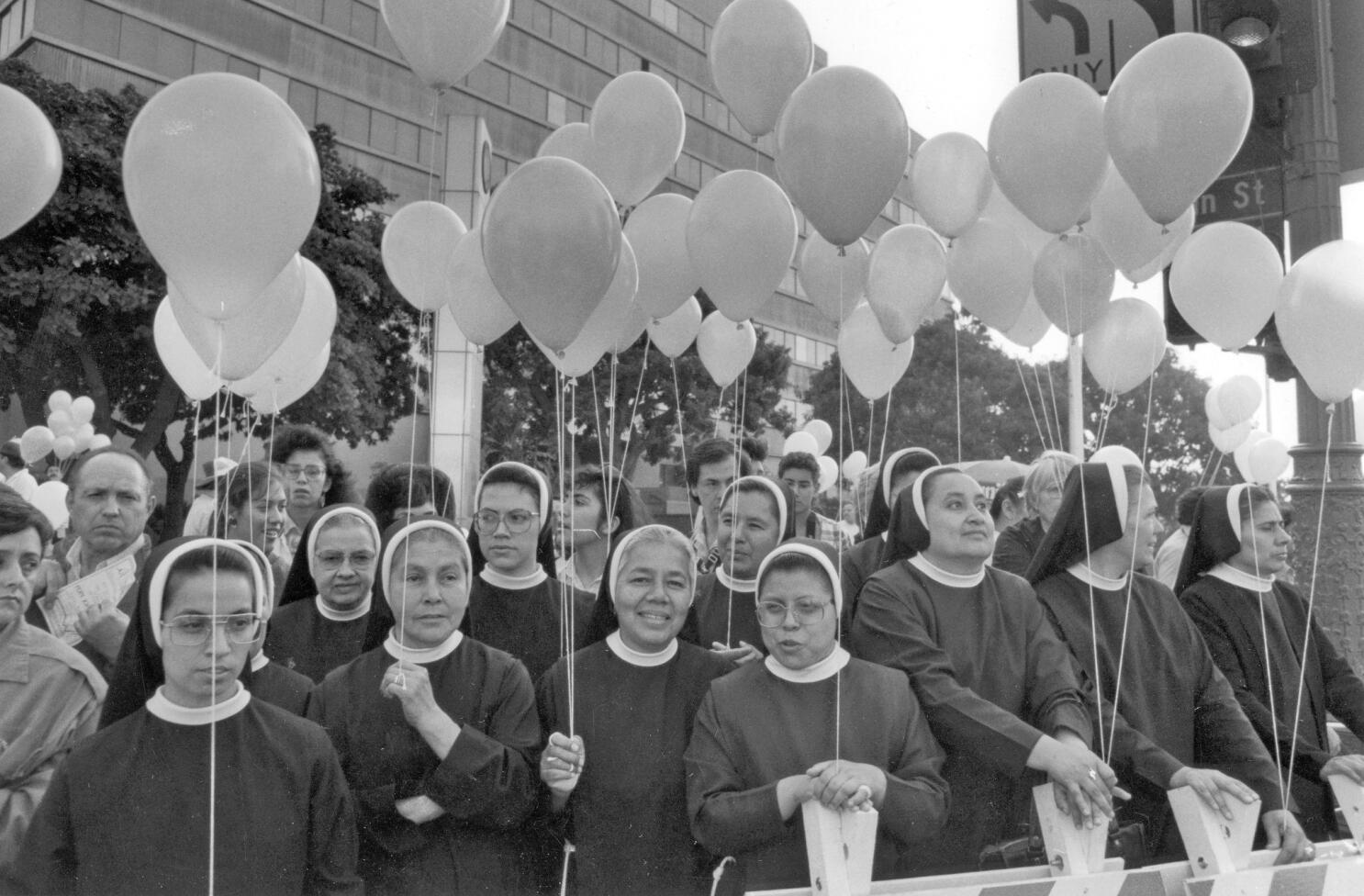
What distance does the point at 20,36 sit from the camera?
72.0 feet

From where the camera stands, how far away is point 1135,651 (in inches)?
148

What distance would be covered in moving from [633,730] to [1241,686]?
2.29 m

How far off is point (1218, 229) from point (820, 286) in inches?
83.8

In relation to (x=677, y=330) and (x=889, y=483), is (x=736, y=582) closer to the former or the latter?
(x=889, y=483)

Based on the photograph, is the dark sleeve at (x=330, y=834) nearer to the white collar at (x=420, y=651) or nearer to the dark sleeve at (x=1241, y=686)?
the white collar at (x=420, y=651)

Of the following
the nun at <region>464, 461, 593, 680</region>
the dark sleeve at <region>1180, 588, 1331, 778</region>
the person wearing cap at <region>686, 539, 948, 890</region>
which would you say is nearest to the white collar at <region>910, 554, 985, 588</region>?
the person wearing cap at <region>686, 539, 948, 890</region>

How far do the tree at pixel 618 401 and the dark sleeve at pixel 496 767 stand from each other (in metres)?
20.6

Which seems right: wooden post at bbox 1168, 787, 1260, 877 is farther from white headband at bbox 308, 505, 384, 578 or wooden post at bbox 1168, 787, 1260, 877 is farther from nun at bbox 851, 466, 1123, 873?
white headband at bbox 308, 505, 384, 578

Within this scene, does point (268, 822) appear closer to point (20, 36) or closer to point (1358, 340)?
point (1358, 340)

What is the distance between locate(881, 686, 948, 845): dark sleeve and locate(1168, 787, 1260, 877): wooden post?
2.12 ft

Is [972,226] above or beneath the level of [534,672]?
above

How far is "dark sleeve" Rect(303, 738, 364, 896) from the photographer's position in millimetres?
2701

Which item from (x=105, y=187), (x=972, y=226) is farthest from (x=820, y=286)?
(x=105, y=187)

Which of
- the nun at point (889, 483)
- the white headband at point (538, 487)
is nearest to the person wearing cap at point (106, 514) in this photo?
the white headband at point (538, 487)
